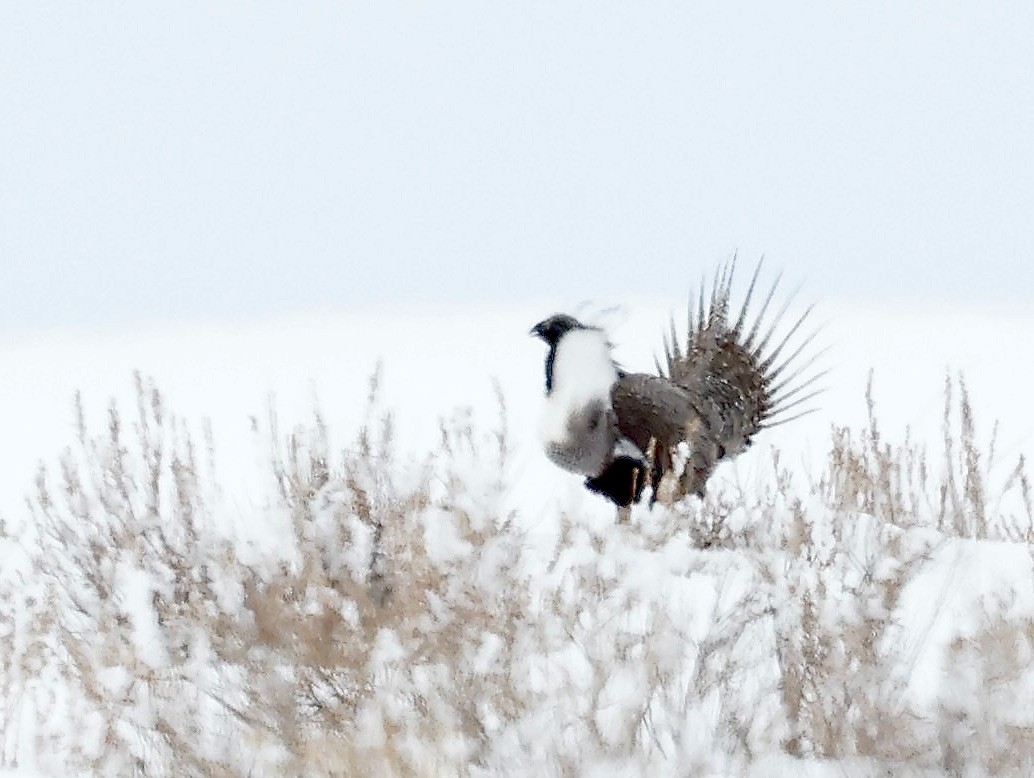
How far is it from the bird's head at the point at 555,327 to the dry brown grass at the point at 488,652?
64.7 inches

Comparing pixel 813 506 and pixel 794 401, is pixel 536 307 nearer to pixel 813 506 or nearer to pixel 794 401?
pixel 794 401

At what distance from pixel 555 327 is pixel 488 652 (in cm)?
277

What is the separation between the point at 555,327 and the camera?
214 inches

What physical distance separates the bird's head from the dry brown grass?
1.64 metres

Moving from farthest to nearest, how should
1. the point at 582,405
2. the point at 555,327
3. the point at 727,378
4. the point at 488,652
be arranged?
the point at 727,378 → the point at 555,327 → the point at 582,405 → the point at 488,652

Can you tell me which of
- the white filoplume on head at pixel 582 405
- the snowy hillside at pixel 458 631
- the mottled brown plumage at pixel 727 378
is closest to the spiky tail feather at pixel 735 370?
the mottled brown plumage at pixel 727 378

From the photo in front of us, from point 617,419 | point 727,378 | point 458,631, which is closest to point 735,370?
point 727,378

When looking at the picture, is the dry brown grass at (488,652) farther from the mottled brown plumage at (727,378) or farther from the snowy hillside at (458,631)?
the mottled brown plumage at (727,378)

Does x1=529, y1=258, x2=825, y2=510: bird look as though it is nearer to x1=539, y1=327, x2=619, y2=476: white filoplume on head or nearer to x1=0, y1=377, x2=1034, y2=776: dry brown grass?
x1=539, y1=327, x2=619, y2=476: white filoplume on head

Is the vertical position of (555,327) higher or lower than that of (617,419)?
higher

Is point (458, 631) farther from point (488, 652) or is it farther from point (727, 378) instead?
point (727, 378)

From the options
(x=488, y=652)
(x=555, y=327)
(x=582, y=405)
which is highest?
(x=555, y=327)

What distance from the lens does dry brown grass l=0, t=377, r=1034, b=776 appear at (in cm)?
278

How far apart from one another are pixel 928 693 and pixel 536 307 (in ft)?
46.6
